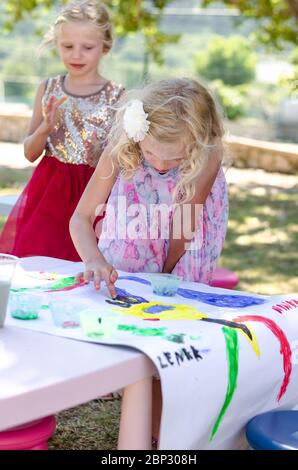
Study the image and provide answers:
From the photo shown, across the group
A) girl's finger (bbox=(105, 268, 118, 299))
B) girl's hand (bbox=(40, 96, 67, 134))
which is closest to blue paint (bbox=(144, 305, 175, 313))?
girl's finger (bbox=(105, 268, 118, 299))

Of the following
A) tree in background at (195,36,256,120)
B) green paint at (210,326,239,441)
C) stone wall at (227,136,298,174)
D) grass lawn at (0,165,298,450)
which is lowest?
grass lawn at (0,165,298,450)

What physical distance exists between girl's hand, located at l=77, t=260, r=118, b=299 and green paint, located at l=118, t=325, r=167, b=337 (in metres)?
0.33

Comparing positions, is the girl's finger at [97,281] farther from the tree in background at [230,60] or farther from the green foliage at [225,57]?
the green foliage at [225,57]

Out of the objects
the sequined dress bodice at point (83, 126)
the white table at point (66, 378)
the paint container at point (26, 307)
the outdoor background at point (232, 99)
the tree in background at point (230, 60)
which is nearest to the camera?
the white table at point (66, 378)

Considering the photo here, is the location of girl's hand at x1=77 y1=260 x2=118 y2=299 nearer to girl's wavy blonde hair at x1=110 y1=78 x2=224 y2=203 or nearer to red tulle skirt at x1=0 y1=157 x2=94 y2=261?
girl's wavy blonde hair at x1=110 y1=78 x2=224 y2=203

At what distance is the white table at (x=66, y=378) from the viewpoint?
1.62 meters

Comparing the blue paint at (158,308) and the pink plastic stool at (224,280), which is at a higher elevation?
the blue paint at (158,308)

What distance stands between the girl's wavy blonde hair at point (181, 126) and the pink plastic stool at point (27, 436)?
1160 millimetres

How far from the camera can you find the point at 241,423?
2.12 metres

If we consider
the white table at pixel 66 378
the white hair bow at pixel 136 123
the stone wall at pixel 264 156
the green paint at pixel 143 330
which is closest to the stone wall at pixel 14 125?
the stone wall at pixel 264 156

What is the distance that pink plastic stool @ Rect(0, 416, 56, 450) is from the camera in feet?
5.78

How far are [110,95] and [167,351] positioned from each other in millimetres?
2246

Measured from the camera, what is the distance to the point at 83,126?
3.93 m

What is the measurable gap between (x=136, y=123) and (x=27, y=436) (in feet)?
3.99
